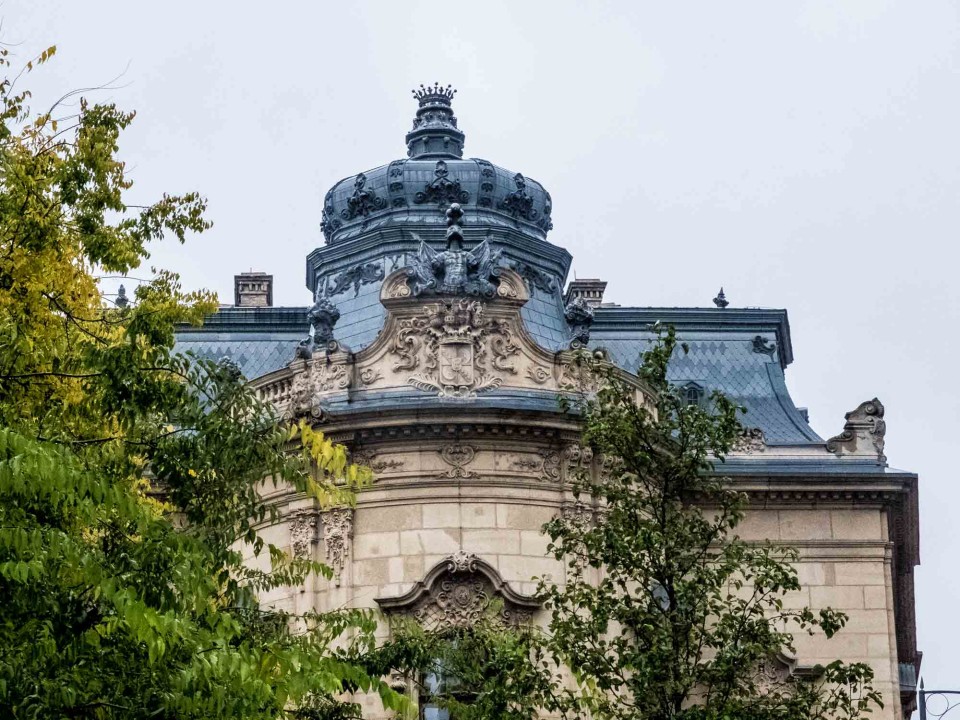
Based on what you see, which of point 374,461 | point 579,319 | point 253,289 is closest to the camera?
point 374,461

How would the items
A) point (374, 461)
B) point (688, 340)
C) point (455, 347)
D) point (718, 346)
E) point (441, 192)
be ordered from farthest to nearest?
point (688, 340) → point (718, 346) → point (441, 192) → point (455, 347) → point (374, 461)

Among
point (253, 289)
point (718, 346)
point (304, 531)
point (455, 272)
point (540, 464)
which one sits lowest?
point (304, 531)

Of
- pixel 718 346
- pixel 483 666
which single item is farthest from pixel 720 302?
pixel 483 666

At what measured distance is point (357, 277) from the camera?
4222cm

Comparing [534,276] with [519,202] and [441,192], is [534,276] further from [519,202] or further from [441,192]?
[441,192]

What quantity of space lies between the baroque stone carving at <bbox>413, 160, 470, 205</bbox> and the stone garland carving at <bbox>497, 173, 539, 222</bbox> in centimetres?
86

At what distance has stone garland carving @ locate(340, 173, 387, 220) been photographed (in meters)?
43.6

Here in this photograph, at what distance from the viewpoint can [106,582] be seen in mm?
18781

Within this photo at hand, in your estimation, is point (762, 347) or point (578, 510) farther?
point (762, 347)

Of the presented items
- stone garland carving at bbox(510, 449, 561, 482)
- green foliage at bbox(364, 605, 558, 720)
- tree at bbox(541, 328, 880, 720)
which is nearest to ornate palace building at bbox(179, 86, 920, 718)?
stone garland carving at bbox(510, 449, 561, 482)

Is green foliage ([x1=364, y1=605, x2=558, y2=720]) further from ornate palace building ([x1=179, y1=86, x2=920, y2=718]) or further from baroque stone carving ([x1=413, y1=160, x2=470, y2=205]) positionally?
baroque stone carving ([x1=413, y1=160, x2=470, y2=205])

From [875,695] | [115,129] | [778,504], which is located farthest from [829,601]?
[115,129]

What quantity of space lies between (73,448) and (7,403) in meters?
0.90

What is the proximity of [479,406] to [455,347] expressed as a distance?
1.36m
